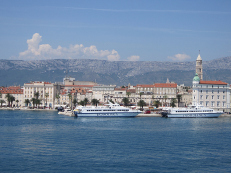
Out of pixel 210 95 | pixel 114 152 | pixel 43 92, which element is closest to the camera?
pixel 114 152

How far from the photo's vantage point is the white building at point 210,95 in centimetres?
11231

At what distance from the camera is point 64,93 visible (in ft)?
555

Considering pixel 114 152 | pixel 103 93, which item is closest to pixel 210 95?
pixel 103 93

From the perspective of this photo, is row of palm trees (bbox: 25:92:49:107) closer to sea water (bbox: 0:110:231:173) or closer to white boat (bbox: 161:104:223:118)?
white boat (bbox: 161:104:223:118)

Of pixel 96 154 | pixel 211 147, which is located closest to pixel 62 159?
pixel 96 154

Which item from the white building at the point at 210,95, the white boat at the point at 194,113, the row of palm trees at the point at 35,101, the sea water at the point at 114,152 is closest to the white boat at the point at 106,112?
the white boat at the point at 194,113

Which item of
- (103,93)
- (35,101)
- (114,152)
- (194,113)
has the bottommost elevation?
(114,152)

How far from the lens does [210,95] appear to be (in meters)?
113

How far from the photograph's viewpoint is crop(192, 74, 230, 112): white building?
112 meters

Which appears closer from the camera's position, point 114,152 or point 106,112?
point 114,152

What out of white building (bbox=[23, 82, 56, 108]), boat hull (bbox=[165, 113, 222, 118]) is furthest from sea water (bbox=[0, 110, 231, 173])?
white building (bbox=[23, 82, 56, 108])

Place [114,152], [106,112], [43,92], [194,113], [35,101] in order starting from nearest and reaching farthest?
1. [114,152]
2. [194,113]
3. [106,112]
4. [35,101]
5. [43,92]

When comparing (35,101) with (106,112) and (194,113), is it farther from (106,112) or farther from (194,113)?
(194,113)

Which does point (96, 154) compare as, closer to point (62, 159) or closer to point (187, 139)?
point (62, 159)
